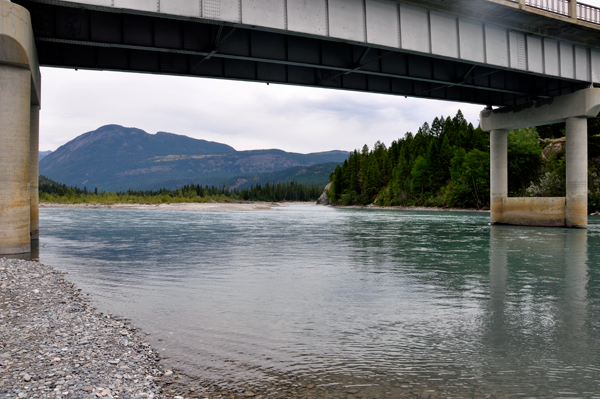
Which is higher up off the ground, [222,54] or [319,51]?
[319,51]

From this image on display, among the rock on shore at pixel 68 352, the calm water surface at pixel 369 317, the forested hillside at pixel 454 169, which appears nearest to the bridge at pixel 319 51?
the calm water surface at pixel 369 317

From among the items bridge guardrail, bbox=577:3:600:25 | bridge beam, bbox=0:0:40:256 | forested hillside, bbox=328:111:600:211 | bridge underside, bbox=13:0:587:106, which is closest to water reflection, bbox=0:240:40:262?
bridge beam, bbox=0:0:40:256

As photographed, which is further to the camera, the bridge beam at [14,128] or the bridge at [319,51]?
the bridge at [319,51]

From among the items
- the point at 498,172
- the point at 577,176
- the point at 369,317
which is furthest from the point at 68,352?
the point at 498,172

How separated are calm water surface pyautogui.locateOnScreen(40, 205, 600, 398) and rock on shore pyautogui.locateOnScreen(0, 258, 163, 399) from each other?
0.63 m

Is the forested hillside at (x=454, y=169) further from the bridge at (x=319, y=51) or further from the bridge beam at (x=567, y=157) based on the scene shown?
the bridge at (x=319, y=51)

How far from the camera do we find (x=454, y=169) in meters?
111

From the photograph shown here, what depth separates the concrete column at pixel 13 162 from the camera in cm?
2008

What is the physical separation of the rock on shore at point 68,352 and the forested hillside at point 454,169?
231 ft

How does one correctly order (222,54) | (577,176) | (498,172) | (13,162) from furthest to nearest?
1. (498,172)
2. (577,176)
3. (222,54)
4. (13,162)

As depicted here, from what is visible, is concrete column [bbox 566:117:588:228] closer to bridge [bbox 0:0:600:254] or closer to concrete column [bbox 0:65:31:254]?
bridge [bbox 0:0:600:254]

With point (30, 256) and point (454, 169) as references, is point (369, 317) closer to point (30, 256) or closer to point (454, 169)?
point (30, 256)

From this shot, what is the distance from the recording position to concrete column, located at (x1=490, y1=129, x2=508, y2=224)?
49.3 meters

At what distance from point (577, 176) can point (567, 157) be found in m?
2.24
